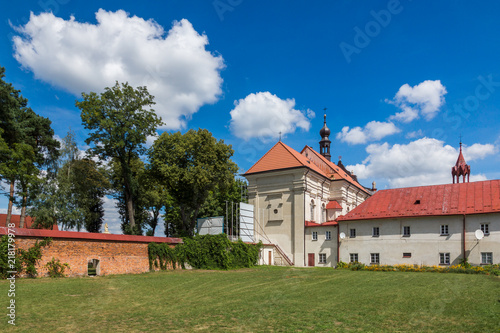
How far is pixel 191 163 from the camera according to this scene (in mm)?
36562

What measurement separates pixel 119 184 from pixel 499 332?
44497 mm

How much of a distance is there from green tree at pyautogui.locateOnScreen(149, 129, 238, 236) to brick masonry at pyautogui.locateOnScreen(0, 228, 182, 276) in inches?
349

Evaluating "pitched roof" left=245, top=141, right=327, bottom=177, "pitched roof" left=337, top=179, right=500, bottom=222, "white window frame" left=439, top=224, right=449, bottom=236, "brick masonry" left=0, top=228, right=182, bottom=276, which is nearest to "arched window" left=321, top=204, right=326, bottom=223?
"pitched roof" left=245, top=141, right=327, bottom=177

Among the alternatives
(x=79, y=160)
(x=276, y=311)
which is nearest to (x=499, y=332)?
(x=276, y=311)

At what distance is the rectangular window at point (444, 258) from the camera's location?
31.8 meters

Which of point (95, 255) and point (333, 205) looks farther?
point (333, 205)

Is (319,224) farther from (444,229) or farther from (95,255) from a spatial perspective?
(95,255)

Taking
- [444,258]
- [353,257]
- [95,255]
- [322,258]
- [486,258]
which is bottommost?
[322,258]

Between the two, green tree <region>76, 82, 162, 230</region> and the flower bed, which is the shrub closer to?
green tree <region>76, 82, 162, 230</region>

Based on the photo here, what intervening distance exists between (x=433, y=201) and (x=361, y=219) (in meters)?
6.32

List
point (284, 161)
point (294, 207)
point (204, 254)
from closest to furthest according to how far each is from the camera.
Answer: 1. point (204, 254)
2. point (294, 207)
3. point (284, 161)

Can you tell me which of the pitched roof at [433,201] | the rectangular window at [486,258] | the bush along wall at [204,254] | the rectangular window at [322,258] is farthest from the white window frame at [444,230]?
the bush along wall at [204,254]

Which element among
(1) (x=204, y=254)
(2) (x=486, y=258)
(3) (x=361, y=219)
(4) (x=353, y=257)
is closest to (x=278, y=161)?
(3) (x=361, y=219)

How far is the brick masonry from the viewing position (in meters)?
20.5
